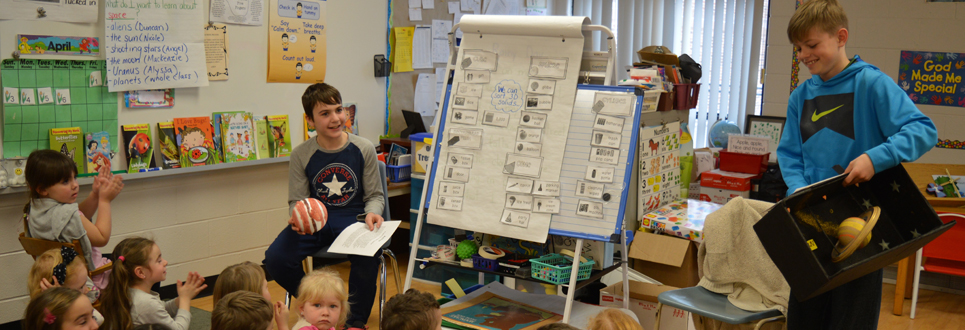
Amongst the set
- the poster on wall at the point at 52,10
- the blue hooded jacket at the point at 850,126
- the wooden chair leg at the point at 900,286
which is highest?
the poster on wall at the point at 52,10

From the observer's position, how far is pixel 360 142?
3002mm

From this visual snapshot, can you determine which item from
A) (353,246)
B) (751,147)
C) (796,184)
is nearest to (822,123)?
(796,184)

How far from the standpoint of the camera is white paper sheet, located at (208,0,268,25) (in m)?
3.42

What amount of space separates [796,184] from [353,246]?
5.07ft

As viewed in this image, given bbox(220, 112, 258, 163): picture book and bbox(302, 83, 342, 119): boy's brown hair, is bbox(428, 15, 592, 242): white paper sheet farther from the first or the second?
bbox(220, 112, 258, 163): picture book

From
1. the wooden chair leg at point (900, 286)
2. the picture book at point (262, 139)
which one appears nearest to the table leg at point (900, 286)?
the wooden chair leg at point (900, 286)

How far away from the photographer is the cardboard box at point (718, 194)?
12.7 feet

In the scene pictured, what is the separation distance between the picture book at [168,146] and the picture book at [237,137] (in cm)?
24

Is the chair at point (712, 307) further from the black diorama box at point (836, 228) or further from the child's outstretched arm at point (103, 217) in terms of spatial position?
the child's outstretched arm at point (103, 217)

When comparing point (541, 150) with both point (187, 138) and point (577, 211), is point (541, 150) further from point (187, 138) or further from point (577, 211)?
point (187, 138)

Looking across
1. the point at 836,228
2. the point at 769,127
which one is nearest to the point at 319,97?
the point at 836,228

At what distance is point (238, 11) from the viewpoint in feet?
11.5

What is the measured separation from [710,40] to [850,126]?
3.36 meters

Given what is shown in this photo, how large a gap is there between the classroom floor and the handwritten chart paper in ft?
3.79
